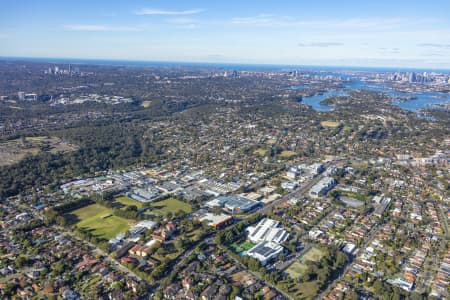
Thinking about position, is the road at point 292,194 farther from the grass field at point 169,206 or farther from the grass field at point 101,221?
the grass field at point 101,221

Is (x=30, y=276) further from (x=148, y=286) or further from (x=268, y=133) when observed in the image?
(x=268, y=133)

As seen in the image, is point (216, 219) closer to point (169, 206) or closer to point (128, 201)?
point (169, 206)

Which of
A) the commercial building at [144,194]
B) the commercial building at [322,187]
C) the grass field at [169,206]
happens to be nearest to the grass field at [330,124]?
the commercial building at [322,187]

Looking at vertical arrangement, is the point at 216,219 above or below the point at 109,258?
above

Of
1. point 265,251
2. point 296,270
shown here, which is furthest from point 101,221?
point 296,270

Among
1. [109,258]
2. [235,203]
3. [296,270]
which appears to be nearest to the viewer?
[296,270]

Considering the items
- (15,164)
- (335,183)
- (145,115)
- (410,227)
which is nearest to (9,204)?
(15,164)
